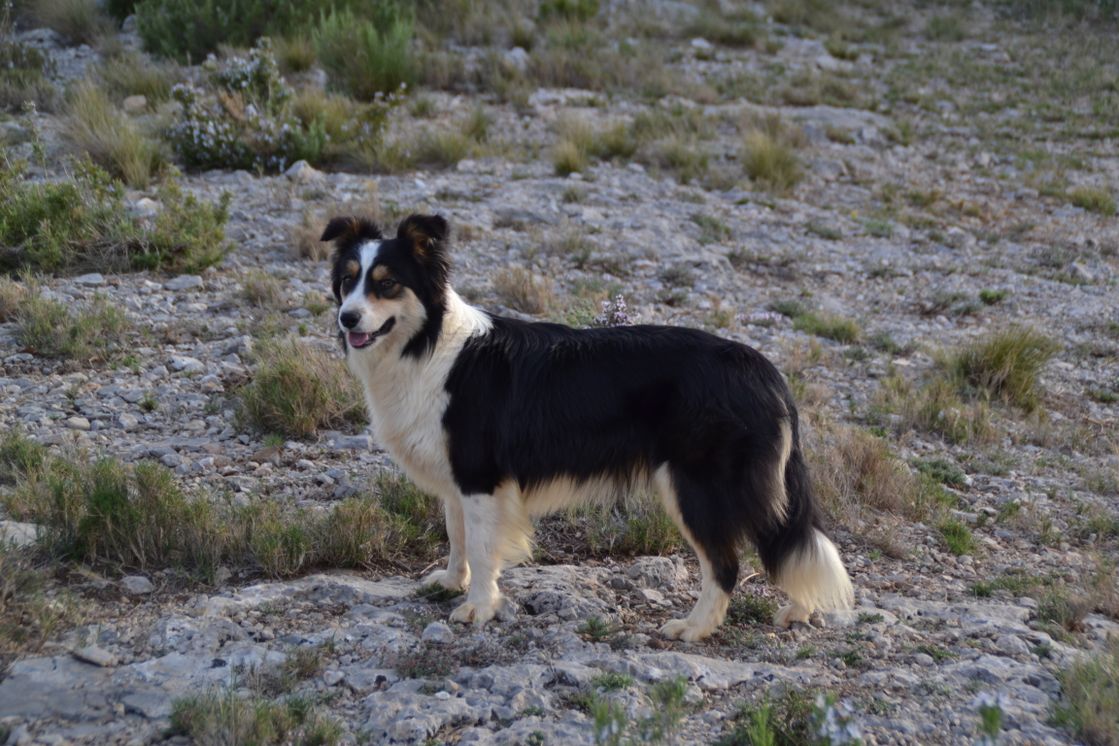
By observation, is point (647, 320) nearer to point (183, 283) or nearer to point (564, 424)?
point (183, 283)

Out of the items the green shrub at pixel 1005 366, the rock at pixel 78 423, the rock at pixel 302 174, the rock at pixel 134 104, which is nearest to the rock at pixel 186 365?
the rock at pixel 78 423

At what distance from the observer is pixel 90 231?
27.1 feet

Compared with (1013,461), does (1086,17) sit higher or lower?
higher

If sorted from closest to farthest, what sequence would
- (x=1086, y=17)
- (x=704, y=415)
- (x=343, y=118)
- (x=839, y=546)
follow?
(x=704, y=415) < (x=839, y=546) < (x=343, y=118) < (x=1086, y=17)

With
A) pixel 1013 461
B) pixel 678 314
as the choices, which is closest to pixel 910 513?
pixel 1013 461

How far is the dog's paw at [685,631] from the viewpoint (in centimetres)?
448

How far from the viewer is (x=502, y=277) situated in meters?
8.58

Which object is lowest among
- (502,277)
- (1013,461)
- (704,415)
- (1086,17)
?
(1013,461)

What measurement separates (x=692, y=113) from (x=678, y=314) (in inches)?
245

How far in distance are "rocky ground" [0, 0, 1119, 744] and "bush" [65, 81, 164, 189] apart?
0.44 meters

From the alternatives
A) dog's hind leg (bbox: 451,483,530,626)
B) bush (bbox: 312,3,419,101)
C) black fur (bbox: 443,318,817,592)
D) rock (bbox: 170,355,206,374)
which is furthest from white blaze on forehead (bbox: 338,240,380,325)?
bush (bbox: 312,3,419,101)

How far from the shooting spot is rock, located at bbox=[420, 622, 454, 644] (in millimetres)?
4305

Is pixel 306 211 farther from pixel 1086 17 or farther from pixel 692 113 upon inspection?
pixel 1086 17

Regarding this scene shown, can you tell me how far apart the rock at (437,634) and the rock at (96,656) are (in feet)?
3.96
